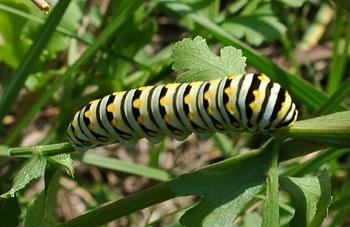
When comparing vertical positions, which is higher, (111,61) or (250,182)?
(111,61)

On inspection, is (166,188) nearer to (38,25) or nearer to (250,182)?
(250,182)

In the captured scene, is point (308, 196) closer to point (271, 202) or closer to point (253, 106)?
point (271, 202)

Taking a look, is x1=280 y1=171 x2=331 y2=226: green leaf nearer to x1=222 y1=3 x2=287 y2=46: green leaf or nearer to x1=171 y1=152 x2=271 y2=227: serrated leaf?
x1=171 y1=152 x2=271 y2=227: serrated leaf

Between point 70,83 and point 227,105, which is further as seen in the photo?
point 70,83

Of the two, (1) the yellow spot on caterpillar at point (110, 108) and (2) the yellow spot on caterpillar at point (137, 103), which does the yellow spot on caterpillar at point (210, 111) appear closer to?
(2) the yellow spot on caterpillar at point (137, 103)

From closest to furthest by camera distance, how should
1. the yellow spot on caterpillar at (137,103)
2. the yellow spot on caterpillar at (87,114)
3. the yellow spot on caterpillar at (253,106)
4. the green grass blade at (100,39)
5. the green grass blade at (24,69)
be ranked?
the yellow spot on caterpillar at (253,106) → the yellow spot on caterpillar at (137,103) → the yellow spot on caterpillar at (87,114) → the green grass blade at (24,69) → the green grass blade at (100,39)

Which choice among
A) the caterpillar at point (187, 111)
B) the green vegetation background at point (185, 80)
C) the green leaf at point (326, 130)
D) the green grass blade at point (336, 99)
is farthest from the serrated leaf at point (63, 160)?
the green grass blade at point (336, 99)

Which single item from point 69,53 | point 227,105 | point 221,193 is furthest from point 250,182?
point 69,53
